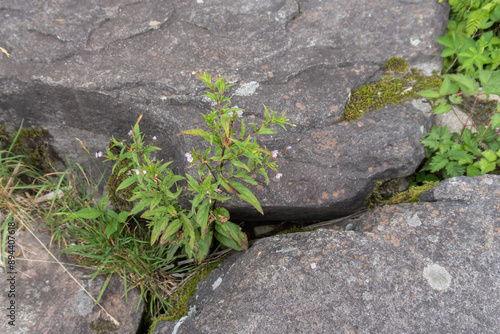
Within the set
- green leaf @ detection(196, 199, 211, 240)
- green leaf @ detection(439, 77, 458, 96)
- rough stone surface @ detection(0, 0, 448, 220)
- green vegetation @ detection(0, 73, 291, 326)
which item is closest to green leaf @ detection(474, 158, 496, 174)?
rough stone surface @ detection(0, 0, 448, 220)

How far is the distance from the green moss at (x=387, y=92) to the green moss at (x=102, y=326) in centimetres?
245

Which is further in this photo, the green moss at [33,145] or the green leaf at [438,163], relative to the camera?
the green moss at [33,145]

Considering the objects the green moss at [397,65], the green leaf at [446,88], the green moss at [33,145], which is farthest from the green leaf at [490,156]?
the green moss at [33,145]

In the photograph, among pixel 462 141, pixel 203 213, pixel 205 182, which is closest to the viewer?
pixel 205 182

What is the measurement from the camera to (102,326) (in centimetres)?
239

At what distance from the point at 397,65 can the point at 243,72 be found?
1415 millimetres

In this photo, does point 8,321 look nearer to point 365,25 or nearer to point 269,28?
point 269,28

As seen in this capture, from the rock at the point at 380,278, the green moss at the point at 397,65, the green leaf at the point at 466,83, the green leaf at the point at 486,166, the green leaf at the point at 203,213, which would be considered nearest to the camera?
the rock at the point at 380,278

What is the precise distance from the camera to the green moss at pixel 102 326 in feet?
7.79

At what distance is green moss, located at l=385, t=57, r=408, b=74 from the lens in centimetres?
292

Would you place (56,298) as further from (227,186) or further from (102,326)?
(227,186)

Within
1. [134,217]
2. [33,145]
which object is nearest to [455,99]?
[134,217]

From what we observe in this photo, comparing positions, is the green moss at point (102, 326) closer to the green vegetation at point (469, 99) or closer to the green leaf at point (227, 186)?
the green leaf at point (227, 186)

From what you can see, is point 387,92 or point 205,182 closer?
point 205,182
